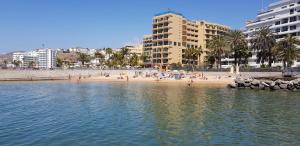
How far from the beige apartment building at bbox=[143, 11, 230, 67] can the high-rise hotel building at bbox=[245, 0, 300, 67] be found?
3585 cm

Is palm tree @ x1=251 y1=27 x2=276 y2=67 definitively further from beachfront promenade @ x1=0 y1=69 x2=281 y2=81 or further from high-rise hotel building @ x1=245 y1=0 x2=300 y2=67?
beachfront promenade @ x1=0 y1=69 x2=281 y2=81

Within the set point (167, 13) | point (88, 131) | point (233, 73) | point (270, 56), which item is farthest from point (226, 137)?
point (167, 13)

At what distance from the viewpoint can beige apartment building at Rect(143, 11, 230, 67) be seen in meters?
148

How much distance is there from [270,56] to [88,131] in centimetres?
8350

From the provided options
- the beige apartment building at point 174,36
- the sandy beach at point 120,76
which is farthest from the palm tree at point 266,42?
the beige apartment building at point 174,36

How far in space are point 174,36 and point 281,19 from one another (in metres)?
51.5

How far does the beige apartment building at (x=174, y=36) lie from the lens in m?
148

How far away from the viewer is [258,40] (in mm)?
94875

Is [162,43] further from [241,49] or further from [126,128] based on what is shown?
[126,128]

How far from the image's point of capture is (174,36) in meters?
148

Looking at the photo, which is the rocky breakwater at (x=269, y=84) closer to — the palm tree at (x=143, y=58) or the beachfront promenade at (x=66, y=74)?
the beachfront promenade at (x=66, y=74)

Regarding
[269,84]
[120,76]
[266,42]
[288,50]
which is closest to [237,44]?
[266,42]

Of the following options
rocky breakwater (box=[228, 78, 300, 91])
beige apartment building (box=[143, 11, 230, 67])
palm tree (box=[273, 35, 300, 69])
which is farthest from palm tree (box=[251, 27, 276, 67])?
beige apartment building (box=[143, 11, 230, 67])

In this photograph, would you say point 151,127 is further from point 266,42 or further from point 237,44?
point 237,44
